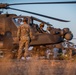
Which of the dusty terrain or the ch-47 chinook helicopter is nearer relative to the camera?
the dusty terrain

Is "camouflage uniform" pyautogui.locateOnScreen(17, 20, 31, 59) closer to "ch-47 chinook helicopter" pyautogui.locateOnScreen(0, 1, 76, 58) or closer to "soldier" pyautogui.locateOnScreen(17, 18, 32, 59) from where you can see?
"soldier" pyautogui.locateOnScreen(17, 18, 32, 59)

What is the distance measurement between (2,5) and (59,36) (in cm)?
311

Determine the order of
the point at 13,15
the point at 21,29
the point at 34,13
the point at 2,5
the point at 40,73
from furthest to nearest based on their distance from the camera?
the point at 13,15 < the point at 2,5 < the point at 34,13 < the point at 21,29 < the point at 40,73

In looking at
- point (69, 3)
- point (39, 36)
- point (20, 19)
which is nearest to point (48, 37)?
point (39, 36)

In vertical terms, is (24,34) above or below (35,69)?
above

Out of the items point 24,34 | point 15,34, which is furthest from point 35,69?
point 15,34

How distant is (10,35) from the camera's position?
54.7ft

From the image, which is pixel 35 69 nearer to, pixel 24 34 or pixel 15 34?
pixel 24 34

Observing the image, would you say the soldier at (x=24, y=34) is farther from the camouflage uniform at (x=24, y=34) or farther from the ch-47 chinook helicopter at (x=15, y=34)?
the ch-47 chinook helicopter at (x=15, y=34)

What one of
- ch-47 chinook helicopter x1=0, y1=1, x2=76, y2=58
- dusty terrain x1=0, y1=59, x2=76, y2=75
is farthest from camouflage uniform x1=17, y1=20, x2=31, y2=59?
ch-47 chinook helicopter x1=0, y1=1, x2=76, y2=58

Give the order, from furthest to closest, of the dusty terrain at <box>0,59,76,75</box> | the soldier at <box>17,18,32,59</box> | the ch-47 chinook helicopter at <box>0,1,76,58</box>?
the ch-47 chinook helicopter at <box>0,1,76,58</box>
the soldier at <box>17,18,32,59</box>
the dusty terrain at <box>0,59,76,75</box>

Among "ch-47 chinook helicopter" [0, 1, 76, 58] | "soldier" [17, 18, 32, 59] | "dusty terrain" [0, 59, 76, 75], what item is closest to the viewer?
"dusty terrain" [0, 59, 76, 75]

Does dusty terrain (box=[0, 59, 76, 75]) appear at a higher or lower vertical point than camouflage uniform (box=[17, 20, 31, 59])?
lower

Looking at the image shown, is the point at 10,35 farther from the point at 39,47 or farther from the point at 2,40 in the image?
the point at 39,47
